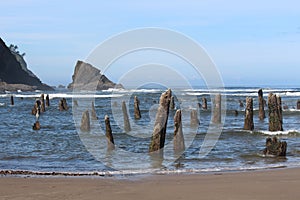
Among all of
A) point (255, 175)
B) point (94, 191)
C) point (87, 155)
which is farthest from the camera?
point (87, 155)

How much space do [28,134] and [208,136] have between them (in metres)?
8.60

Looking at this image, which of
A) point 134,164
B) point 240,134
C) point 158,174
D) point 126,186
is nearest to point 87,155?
point 134,164

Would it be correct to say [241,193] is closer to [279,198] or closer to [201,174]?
[279,198]

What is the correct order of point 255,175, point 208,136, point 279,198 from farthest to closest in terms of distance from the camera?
point 208,136 < point 255,175 < point 279,198

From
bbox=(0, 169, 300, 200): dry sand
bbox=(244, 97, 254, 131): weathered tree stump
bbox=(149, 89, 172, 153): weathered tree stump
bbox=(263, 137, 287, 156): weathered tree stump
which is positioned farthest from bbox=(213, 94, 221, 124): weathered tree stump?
bbox=(0, 169, 300, 200): dry sand

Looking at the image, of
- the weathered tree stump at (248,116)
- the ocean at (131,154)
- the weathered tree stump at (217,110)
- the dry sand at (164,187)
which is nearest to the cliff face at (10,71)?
the weathered tree stump at (217,110)

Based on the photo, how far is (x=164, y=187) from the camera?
933 cm

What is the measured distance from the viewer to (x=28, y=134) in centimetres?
2314

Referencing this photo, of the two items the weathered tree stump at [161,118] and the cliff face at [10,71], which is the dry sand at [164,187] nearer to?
the weathered tree stump at [161,118]

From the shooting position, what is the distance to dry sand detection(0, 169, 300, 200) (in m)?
8.43

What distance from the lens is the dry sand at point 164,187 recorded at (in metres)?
8.43

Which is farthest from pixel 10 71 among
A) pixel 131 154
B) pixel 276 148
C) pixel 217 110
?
pixel 276 148

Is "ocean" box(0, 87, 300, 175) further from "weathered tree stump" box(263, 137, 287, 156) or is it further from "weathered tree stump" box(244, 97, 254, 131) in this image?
"weathered tree stump" box(244, 97, 254, 131)

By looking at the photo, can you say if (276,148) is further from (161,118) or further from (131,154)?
(131,154)
